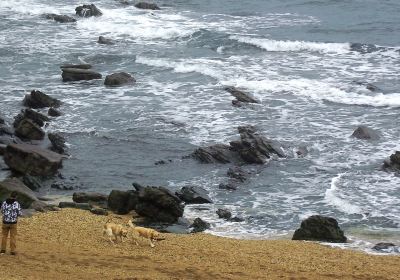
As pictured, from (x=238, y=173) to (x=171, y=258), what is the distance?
10308 millimetres

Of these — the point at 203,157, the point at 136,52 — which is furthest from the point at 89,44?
the point at 203,157

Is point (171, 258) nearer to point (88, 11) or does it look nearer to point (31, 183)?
point (31, 183)

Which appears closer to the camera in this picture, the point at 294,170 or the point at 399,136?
the point at 294,170

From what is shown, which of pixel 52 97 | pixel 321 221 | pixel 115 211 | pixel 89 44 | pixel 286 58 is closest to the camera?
pixel 321 221

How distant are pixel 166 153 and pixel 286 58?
19.0 meters

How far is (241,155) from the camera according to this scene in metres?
32.6

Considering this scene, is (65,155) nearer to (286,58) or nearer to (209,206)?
(209,206)

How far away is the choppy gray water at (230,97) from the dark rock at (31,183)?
1.77 m

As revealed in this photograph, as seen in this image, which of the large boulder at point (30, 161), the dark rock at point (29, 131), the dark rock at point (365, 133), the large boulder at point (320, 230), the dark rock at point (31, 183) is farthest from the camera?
the dark rock at point (29, 131)

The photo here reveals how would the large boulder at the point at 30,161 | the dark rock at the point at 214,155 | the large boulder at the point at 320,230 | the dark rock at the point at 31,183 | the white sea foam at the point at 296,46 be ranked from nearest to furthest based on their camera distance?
the large boulder at the point at 320,230
the dark rock at the point at 31,183
the large boulder at the point at 30,161
the dark rock at the point at 214,155
the white sea foam at the point at 296,46

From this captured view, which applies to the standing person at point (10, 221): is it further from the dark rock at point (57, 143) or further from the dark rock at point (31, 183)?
the dark rock at point (57, 143)

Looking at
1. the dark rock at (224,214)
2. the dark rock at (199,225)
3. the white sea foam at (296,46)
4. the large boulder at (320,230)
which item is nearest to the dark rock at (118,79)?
the white sea foam at (296,46)

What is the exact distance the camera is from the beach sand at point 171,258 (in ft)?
63.1

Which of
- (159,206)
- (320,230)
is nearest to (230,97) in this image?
(159,206)
